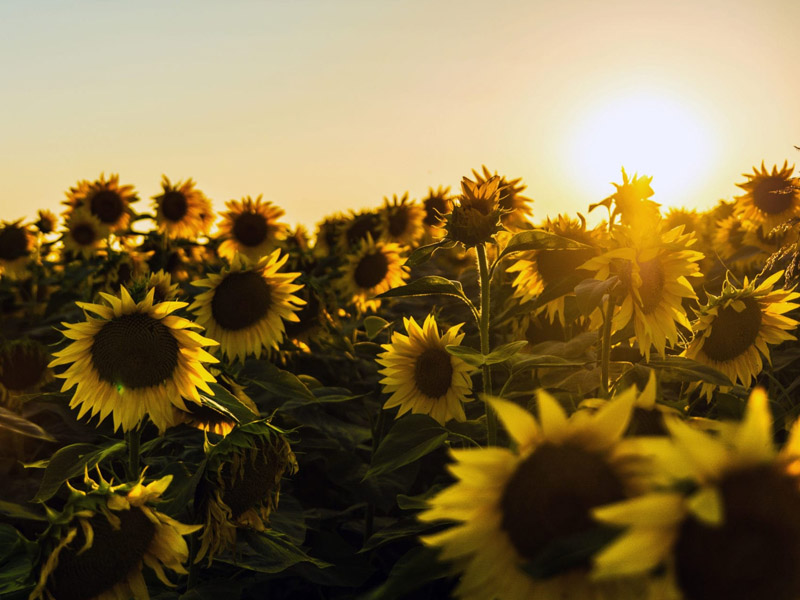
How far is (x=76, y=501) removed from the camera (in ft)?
4.69

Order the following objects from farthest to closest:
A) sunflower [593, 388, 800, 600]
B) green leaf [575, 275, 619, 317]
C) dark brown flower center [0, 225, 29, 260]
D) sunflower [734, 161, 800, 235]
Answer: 1. dark brown flower center [0, 225, 29, 260]
2. sunflower [734, 161, 800, 235]
3. green leaf [575, 275, 619, 317]
4. sunflower [593, 388, 800, 600]

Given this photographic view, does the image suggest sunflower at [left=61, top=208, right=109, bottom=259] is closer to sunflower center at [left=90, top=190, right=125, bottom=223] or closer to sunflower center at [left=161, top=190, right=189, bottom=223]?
sunflower center at [left=90, top=190, right=125, bottom=223]

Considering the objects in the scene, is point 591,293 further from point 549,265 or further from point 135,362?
point 135,362

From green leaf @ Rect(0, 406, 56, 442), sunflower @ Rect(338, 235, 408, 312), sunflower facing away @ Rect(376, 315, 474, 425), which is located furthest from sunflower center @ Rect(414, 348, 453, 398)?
sunflower @ Rect(338, 235, 408, 312)

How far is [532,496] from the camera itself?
73 centimetres

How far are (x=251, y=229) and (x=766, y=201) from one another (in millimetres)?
3958

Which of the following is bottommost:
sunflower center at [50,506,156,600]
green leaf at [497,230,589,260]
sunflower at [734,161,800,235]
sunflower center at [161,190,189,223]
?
sunflower center at [50,506,156,600]

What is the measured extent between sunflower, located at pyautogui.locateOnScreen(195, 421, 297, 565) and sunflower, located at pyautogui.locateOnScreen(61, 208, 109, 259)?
216 inches

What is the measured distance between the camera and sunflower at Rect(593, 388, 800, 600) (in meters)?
0.59

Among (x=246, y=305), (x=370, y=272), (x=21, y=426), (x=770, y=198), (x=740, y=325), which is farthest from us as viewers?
(x=370, y=272)

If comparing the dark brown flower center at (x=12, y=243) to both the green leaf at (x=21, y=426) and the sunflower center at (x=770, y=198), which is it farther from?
the sunflower center at (x=770, y=198)

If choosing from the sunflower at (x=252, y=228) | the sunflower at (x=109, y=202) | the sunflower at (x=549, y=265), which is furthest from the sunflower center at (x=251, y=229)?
the sunflower at (x=549, y=265)

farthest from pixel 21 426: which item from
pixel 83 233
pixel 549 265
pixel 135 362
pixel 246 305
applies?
pixel 83 233

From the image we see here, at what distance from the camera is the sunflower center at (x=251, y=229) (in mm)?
5852
